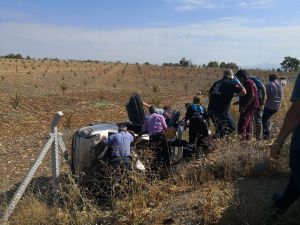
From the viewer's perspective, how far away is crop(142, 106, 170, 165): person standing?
862 cm

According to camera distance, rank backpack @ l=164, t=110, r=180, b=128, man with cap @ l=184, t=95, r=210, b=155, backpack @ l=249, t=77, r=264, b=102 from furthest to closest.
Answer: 1. backpack @ l=249, t=77, r=264, b=102
2. backpack @ l=164, t=110, r=180, b=128
3. man with cap @ l=184, t=95, r=210, b=155

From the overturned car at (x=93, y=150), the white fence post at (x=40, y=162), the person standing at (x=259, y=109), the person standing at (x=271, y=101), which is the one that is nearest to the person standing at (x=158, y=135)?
the overturned car at (x=93, y=150)

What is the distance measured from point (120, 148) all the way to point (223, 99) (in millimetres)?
2764

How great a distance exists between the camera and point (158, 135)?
8656 millimetres

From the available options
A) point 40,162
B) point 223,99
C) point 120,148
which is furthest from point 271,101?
point 40,162

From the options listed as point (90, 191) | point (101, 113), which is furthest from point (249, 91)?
point (101, 113)

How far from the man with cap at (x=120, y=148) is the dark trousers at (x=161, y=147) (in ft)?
2.44

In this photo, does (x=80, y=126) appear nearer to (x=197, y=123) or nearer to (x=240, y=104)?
(x=240, y=104)

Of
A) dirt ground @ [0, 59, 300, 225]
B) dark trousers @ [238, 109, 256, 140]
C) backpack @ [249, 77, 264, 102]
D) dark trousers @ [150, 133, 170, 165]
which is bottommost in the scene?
dirt ground @ [0, 59, 300, 225]

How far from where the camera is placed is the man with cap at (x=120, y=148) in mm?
7602

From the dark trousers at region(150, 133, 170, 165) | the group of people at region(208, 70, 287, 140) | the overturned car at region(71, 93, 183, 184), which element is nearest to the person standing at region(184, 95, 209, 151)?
the group of people at region(208, 70, 287, 140)

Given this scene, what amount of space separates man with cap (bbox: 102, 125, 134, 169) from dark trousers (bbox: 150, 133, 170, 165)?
744 mm

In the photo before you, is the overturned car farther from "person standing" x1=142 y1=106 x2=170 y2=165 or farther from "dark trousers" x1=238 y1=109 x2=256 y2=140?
"dark trousers" x1=238 y1=109 x2=256 y2=140

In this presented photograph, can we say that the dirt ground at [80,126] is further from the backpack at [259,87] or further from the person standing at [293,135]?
the backpack at [259,87]
